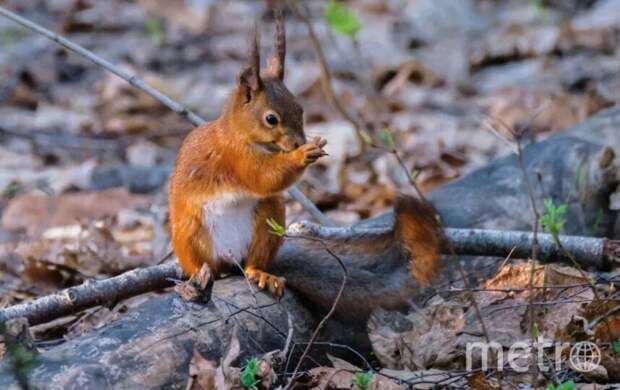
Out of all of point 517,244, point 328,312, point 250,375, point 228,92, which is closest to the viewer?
point 250,375

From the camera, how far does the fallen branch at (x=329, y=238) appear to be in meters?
3.29

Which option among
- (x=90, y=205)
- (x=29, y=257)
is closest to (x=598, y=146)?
(x=29, y=257)

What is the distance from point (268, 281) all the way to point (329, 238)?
0.33 meters

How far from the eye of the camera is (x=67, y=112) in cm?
792

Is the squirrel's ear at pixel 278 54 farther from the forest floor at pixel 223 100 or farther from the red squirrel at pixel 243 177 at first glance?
the forest floor at pixel 223 100

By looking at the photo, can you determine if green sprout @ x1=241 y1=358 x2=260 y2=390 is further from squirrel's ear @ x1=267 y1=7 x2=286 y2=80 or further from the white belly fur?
squirrel's ear @ x1=267 y1=7 x2=286 y2=80

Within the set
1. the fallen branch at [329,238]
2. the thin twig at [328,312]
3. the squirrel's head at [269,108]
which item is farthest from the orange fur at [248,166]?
the thin twig at [328,312]

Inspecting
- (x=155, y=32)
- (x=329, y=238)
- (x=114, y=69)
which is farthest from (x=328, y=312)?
(x=155, y=32)

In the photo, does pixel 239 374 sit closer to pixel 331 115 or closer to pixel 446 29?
pixel 331 115

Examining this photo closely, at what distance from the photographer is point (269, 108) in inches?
145

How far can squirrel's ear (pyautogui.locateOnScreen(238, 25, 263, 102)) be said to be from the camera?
11.7 feet

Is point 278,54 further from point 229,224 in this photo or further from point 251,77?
point 229,224

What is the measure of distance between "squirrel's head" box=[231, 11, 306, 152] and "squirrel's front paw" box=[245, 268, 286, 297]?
0.45m

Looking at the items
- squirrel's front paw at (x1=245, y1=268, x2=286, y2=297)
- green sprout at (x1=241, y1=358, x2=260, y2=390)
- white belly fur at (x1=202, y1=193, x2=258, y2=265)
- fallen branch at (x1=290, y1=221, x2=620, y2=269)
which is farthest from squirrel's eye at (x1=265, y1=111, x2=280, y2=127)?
green sprout at (x1=241, y1=358, x2=260, y2=390)
